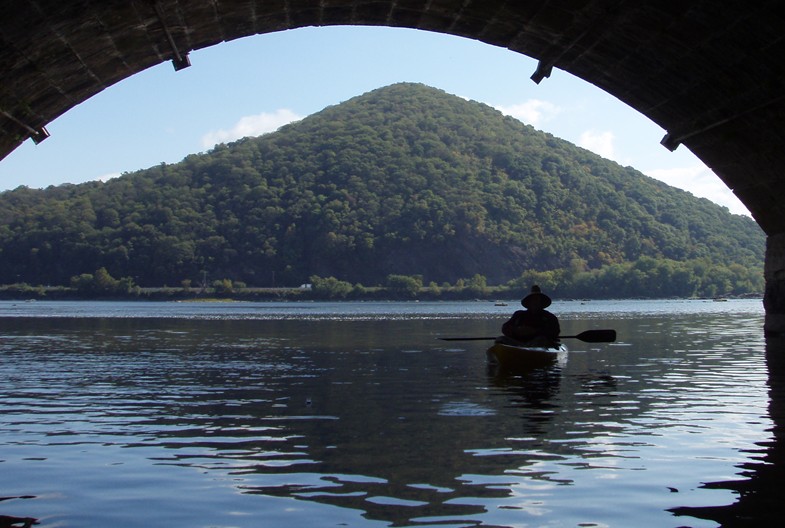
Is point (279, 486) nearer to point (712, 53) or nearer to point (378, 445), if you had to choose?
point (378, 445)

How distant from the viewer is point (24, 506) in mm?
10617

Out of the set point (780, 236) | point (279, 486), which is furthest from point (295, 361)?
point (279, 486)

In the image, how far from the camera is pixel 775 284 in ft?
116

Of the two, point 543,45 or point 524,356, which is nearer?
point 543,45

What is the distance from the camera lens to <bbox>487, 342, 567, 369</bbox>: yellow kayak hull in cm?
2888

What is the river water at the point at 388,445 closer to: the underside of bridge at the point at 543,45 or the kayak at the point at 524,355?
the kayak at the point at 524,355

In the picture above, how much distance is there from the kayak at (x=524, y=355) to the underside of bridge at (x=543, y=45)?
7597 mm

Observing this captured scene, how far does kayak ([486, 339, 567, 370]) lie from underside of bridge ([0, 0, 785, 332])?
24.9 feet

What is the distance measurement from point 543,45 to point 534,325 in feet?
26.5

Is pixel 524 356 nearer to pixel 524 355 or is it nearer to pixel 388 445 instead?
pixel 524 355

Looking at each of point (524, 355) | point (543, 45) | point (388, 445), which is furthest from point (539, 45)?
point (388, 445)

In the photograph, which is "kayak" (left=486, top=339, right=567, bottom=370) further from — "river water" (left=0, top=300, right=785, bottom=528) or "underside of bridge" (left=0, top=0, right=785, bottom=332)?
"underside of bridge" (left=0, top=0, right=785, bottom=332)

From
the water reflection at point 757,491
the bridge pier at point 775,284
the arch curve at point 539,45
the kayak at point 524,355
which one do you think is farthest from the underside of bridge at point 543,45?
the water reflection at point 757,491

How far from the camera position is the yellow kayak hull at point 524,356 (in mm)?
28875
